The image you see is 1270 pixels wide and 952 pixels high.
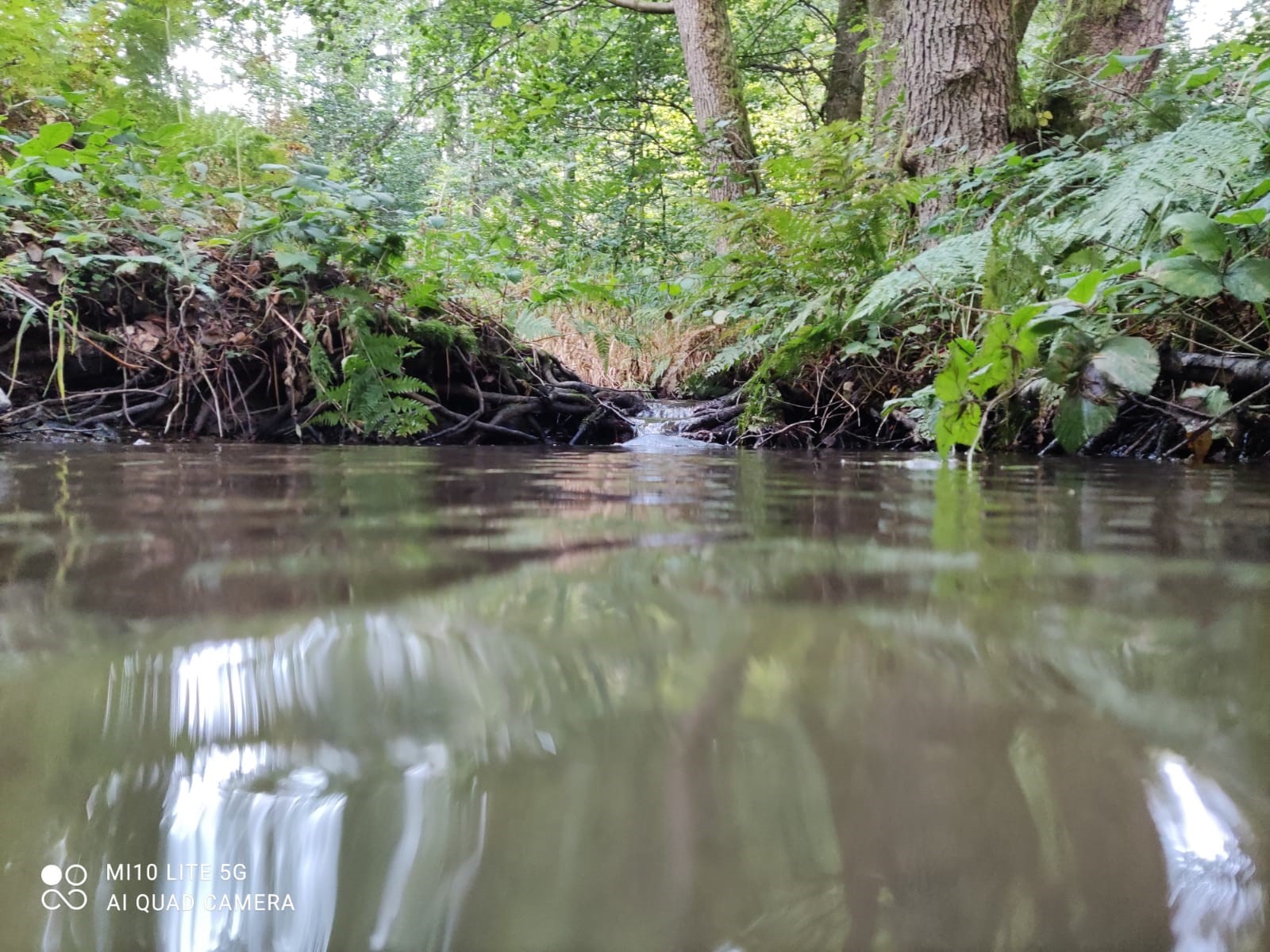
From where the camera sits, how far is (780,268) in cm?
339

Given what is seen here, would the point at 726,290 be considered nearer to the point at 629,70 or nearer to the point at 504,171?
the point at 629,70

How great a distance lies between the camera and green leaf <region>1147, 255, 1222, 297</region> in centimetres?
136

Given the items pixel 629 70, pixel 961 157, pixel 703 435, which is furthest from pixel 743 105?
pixel 703 435

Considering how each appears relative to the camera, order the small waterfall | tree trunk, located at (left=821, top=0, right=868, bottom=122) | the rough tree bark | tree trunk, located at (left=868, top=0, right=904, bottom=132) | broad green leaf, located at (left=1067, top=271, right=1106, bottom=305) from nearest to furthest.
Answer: broad green leaf, located at (left=1067, top=271, right=1106, bottom=305) → the small waterfall → tree trunk, located at (left=868, top=0, right=904, bottom=132) → the rough tree bark → tree trunk, located at (left=821, top=0, right=868, bottom=122)

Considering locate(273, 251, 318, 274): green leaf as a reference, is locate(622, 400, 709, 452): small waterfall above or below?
below

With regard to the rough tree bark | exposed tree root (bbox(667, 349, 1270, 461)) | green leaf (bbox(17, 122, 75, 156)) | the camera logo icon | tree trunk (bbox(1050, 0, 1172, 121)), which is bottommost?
the camera logo icon

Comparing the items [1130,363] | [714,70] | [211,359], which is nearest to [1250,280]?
[1130,363]

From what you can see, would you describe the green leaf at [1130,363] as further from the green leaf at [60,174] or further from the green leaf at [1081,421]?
the green leaf at [60,174]

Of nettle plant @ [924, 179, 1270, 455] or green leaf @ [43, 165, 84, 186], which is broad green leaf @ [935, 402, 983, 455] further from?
green leaf @ [43, 165, 84, 186]

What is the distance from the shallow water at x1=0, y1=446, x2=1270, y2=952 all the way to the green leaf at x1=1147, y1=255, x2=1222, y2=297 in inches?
46.1

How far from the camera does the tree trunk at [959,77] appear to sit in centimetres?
307

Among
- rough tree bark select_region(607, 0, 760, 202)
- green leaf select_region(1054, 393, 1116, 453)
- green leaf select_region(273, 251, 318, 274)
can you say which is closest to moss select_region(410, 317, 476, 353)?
green leaf select_region(273, 251, 318, 274)

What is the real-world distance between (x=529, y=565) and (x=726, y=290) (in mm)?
3521

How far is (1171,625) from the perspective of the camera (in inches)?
13.6
